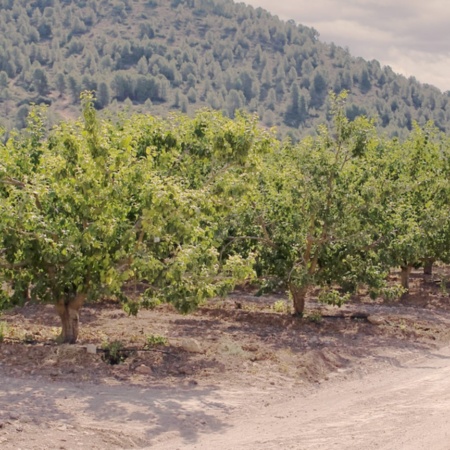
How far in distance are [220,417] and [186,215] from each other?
135 inches

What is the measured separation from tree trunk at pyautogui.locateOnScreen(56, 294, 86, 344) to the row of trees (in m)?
0.02

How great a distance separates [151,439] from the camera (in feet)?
31.2

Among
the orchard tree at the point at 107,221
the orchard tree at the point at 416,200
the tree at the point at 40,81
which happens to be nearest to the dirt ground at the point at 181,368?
the orchard tree at the point at 107,221

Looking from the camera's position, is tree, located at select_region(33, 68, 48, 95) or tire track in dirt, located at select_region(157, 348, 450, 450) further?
tree, located at select_region(33, 68, 48, 95)

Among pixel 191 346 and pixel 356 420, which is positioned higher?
pixel 191 346

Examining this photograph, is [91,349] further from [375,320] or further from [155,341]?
[375,320]

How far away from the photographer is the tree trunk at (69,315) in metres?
13.3

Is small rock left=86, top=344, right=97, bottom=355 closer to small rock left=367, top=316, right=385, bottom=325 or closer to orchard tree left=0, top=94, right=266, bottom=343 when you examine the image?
orchard tree left=0, top=94, right=266, bottom=343

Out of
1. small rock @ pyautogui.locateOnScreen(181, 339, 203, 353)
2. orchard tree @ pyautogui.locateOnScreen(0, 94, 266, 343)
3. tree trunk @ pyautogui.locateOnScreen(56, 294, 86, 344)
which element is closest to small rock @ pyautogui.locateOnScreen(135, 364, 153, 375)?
orchard tree @ pyautogui.locateOnScreen(0, 94, 266, 343)

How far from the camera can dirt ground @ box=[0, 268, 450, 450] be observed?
381 inches

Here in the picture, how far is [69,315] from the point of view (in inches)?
530

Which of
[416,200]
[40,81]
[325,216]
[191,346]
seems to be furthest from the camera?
[40,81]

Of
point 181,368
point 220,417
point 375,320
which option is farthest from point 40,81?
point 220,417

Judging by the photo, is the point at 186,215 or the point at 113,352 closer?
the point at 186,215
